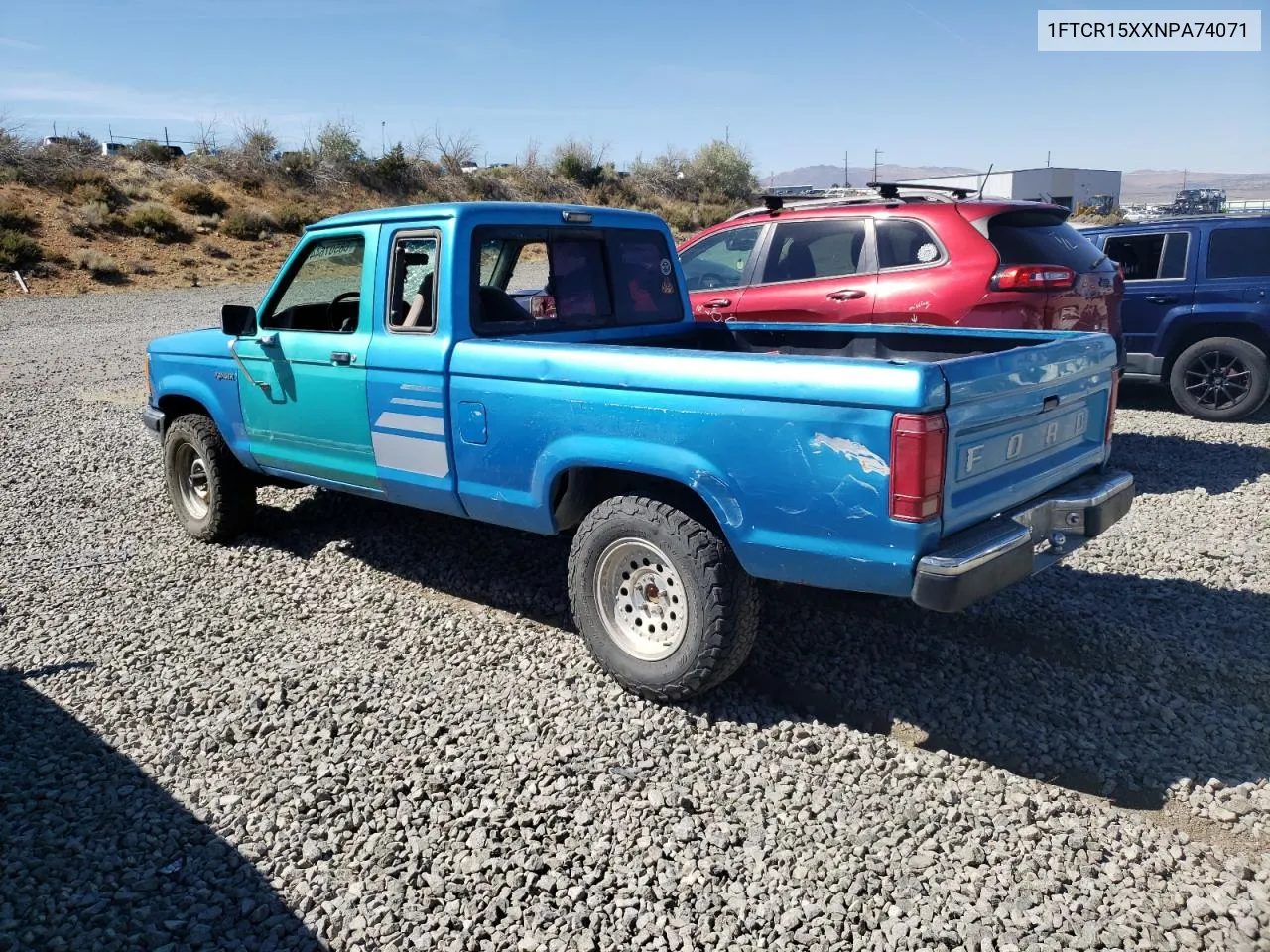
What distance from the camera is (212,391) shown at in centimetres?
580

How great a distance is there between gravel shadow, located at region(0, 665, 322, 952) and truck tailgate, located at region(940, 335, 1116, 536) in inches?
99.0

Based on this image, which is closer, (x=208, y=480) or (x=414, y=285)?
(x=414, y=285)

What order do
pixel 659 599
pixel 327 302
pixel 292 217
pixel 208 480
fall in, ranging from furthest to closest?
pixel 292 217 → pixel 208 480 → pixel 327 302 → pixel 659 599

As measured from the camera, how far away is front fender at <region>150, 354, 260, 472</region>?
5.66m

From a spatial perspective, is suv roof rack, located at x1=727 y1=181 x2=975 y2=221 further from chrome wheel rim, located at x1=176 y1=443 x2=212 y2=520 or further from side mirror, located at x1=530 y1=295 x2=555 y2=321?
chrome wheel rim, located at x1=176 y1=443 x2=212 y2=520

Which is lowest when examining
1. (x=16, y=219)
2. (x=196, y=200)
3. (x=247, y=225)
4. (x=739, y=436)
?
(x=739, y=436)

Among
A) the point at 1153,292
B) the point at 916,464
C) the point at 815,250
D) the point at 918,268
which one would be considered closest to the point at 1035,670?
the point at 916,464

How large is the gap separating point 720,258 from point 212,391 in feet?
13.0

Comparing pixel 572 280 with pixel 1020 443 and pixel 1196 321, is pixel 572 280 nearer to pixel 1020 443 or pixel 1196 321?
pixel 1020 443

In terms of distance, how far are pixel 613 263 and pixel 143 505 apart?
4.03m

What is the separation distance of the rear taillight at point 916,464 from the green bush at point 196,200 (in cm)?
3270

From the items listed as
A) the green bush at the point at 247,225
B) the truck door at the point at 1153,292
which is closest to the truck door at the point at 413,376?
the truck door at the point at 1153,292

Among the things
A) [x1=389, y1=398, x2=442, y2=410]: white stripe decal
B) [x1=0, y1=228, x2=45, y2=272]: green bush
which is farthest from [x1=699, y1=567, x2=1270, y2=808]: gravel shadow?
[x1=0, y1=228, x2=45, y2=272]: green bush

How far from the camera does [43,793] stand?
139 inches
